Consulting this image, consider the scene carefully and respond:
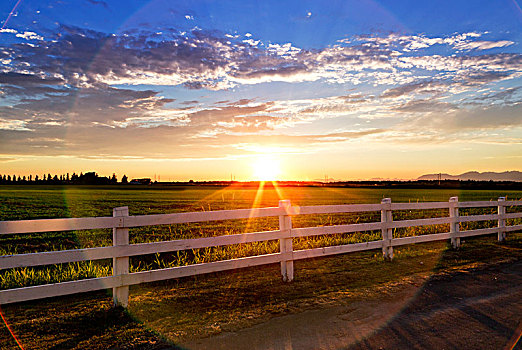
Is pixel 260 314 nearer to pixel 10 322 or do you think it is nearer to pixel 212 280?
pixel 212 280

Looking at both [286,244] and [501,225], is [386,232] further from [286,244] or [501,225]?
[501,225]

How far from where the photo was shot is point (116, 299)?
20.7ft

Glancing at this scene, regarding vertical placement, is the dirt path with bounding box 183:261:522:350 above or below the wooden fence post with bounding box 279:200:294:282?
below

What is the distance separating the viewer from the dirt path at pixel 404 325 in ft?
16.0

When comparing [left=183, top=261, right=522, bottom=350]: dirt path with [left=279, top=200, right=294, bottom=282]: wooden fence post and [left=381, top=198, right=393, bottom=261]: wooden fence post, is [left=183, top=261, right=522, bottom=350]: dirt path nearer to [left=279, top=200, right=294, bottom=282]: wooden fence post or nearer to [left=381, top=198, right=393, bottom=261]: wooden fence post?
[left=279, top=200, right=294, bottom=282]: wooden fence post

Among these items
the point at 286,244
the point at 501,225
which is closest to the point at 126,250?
the point at 286,244

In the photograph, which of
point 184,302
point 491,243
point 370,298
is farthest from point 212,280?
point 491,243

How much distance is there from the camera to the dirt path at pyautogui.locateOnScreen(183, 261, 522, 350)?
193 inches

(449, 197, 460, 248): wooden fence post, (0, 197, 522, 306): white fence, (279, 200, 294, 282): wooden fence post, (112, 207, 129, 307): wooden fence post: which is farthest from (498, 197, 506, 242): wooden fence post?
(112, 207, 129, 307): wooden fence post

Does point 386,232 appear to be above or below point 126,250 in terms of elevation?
below

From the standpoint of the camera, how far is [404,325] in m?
5.50

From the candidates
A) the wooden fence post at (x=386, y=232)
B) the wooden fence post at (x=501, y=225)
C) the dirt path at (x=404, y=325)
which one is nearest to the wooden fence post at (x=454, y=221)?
the wooden fence post at (x=501, y=225)

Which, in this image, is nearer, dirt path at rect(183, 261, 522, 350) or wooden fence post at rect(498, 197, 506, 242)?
dirt path at rect(183, 261, 522, 350)

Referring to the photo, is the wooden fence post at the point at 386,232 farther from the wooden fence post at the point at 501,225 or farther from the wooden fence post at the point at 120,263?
the wooden fence post at the point at 120,263
